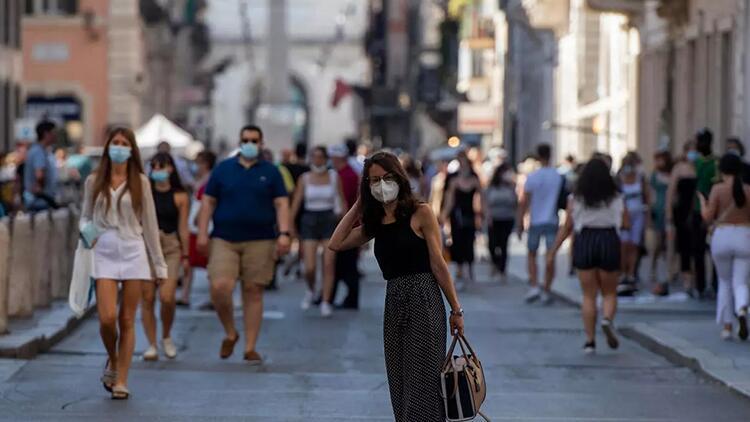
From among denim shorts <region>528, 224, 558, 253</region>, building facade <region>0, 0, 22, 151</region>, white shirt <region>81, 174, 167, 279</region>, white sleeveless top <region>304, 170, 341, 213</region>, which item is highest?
building facade <region>0, 0, 22, 151</region>

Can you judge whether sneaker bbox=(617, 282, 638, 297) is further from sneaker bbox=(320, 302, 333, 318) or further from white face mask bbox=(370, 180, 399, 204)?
white face mask bbox=(370, 180, 399, 204)

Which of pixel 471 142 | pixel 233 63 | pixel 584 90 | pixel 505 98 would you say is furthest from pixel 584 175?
pixel 233 63

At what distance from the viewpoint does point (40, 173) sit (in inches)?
910

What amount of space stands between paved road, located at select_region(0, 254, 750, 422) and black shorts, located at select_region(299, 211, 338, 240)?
69.0 inches

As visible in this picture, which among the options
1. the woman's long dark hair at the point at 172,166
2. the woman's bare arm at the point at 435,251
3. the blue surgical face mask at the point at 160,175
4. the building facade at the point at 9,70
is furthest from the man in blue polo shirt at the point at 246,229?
the building facade at the point at 9,70

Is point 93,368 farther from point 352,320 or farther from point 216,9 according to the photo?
point 216,9

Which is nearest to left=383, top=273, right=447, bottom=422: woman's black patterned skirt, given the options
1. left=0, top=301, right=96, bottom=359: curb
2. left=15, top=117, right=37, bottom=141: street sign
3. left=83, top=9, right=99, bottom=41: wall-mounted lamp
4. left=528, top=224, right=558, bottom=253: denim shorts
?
left=0, top=301, right=96, bottom=359: curb

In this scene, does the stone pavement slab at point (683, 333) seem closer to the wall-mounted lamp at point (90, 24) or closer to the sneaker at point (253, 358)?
the sneaker at point (253, 358)

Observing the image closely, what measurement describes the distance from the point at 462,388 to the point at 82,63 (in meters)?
45.6

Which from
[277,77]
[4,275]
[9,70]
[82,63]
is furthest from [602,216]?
[277,77]

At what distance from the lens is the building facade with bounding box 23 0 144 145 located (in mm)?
53031

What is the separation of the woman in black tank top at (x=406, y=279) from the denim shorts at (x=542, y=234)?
12922 mm

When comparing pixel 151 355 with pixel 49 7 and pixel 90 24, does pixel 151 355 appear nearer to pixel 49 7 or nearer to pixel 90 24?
pixel 49 7

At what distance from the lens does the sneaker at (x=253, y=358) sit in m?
15.2
